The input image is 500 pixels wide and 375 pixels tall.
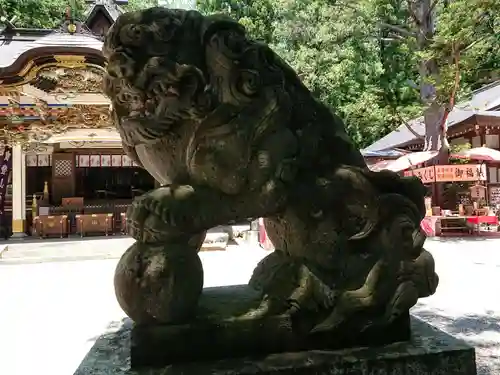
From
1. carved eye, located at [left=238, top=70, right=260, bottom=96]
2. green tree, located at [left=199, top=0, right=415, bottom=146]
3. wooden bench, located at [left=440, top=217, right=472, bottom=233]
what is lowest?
wooden bench, located at [left=440, top=217, right=472, bottom=233]

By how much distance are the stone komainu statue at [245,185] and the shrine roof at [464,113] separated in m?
12.4

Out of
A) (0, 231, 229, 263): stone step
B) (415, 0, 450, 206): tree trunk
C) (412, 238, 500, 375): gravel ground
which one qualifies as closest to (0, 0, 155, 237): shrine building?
(0, 231, 229, 263): stone step

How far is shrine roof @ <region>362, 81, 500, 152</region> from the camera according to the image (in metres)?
14.2

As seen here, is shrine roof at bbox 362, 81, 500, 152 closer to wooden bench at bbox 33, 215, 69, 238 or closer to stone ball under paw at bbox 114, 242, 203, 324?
wooden bench at bbox 33, 215, 69, 238

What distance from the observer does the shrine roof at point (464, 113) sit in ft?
46.6

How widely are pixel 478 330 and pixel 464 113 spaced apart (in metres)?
13.8

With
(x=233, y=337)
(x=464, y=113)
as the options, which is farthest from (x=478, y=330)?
(x=464, y=113)

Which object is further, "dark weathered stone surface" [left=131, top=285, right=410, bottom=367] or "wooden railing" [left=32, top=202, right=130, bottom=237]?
"wooden railing" [left=32, top=202, right=130, bottom=237]

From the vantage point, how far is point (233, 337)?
156 centimetres

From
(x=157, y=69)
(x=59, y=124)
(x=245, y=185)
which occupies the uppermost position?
(x=59, y=124)

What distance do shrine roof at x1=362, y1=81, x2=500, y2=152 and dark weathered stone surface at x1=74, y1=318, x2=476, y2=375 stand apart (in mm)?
12489

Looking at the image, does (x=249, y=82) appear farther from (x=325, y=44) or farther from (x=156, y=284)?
(x=325, y=44)

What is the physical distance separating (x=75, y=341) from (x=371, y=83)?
16163mm

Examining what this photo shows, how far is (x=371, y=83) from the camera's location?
58.0 ft
